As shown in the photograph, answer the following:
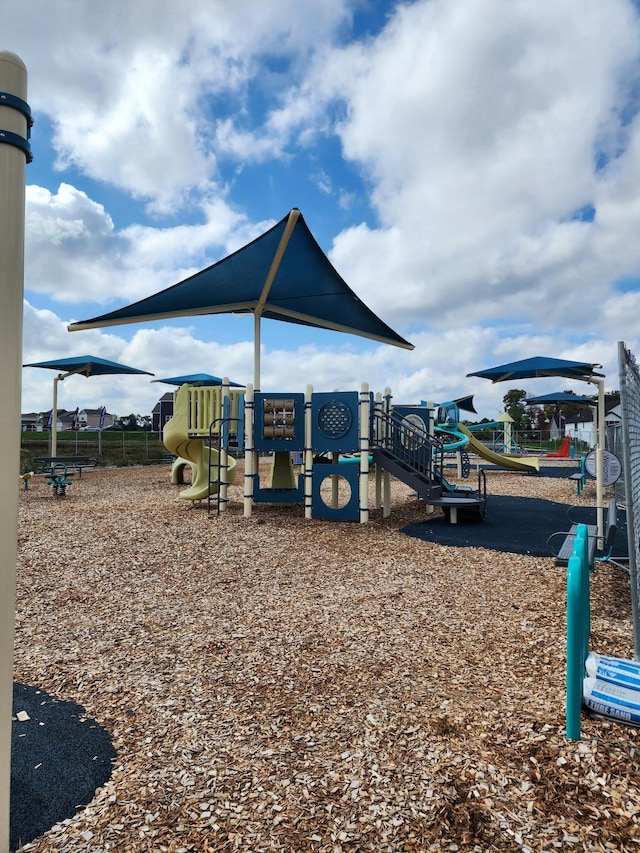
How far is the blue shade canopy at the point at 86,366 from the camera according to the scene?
1549 centimetres

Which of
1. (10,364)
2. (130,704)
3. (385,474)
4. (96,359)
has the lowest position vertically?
(130,704)

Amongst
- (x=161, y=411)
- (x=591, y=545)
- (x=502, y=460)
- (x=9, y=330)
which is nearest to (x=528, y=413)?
(x=161, y=411)

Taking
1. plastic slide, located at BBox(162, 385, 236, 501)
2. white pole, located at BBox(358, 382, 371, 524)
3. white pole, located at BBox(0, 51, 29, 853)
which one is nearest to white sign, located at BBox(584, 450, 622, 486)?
white pole, located at BBox(358, 382, 371, 524)

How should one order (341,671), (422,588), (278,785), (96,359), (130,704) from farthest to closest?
(96,359), (422,588), (341,671), (130,704), (278,785)

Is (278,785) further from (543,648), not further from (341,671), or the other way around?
(543,648)

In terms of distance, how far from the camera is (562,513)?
31.6ft

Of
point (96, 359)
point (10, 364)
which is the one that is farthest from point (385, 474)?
point (96, 359)

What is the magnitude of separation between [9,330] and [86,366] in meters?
16.1

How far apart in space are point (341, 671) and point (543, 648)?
148 cm

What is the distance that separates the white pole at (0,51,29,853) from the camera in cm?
157

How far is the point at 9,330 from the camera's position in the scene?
1.58 metres

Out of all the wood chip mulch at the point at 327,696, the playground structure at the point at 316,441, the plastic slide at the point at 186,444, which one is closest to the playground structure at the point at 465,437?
the playground structure at the point at 316,441

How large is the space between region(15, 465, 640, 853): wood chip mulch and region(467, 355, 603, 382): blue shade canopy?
11.1 ft

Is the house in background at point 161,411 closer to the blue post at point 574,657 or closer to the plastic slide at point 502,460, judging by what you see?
→ the plastic slide at point 502,460
